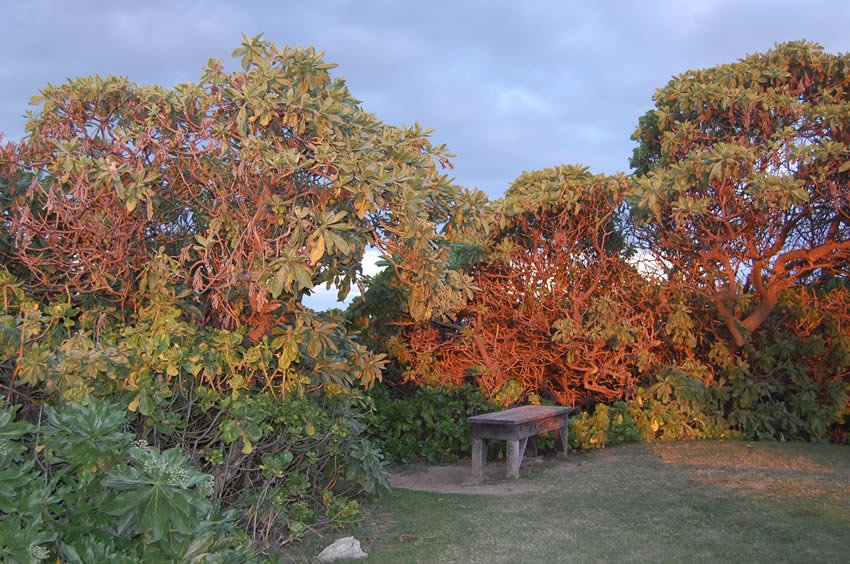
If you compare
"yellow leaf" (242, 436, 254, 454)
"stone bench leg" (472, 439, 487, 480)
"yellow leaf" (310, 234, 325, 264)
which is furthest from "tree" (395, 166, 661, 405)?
"yellow leaf" (310, 234, 325, 264)

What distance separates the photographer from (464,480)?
27.3ft

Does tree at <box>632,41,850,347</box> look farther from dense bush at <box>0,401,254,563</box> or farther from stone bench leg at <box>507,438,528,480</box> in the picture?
dense bush at <box>0,401,254,563</box>

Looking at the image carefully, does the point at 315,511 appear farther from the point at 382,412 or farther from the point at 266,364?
the point at 382,412

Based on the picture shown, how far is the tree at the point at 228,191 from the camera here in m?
5.20

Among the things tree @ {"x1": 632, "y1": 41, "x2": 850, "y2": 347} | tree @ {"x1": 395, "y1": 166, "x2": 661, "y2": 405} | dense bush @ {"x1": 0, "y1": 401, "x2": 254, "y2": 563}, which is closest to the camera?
dense bush @ {"x1": 0, "y1": 401, "x2": 254, "y2": 563}

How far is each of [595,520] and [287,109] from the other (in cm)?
407

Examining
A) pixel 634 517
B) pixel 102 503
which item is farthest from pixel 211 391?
pixel 634 517

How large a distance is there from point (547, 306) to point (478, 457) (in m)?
3.14

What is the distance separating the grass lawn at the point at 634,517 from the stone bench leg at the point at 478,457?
0.49m

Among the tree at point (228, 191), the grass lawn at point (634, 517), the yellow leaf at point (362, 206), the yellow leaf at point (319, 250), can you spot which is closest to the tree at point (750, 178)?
the grass lawn at point (634, 517)

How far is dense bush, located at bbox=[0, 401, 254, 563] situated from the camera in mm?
2473

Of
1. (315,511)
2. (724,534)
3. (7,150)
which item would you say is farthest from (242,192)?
(724,534)

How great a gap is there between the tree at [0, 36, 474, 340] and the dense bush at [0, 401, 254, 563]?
2.19 m

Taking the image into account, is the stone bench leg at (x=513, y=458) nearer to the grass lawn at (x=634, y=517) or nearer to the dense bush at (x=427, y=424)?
the grass lawn at (x=634, y=517)
